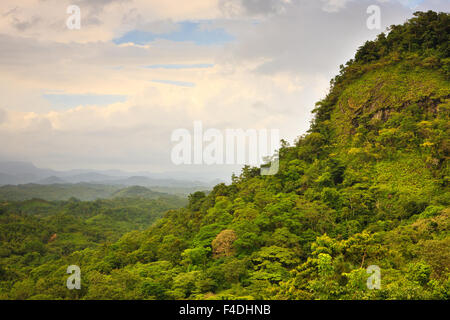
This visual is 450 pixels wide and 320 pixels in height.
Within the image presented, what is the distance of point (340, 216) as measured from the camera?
1842cm

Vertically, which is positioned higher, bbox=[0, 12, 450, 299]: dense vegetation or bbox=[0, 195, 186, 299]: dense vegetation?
bbox=[0, 12, 450, 299]: dense vegetation

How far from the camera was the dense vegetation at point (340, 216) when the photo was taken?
11.4 meters

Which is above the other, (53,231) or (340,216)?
(340,216)

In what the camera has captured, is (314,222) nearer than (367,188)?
Yes

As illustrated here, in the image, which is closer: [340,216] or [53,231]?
[340,216]

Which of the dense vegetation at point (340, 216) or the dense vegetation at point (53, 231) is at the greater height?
the dense vegetation at point (340, 216)

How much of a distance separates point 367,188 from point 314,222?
18.8ft

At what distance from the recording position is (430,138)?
67.3 feet

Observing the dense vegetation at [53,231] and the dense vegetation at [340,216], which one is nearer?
the dense vegetation at [340,216]

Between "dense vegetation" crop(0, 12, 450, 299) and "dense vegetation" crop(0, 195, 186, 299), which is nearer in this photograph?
"dense vegetation" crop(0, 12, 450, 299)

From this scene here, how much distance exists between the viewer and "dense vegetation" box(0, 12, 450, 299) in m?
11.4

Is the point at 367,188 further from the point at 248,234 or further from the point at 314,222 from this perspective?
the point at 248,234

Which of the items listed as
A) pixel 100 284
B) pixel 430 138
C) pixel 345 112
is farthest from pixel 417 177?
pixel 100 284
